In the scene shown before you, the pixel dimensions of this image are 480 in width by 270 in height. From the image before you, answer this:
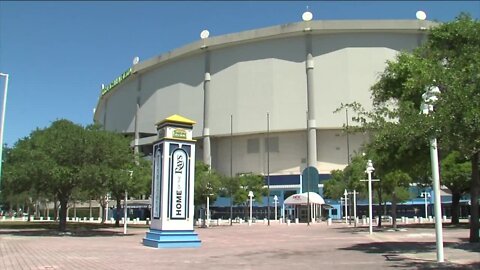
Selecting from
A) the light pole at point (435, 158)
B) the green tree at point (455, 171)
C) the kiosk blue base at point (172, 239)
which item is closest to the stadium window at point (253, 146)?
the green tree at point (455, 171)

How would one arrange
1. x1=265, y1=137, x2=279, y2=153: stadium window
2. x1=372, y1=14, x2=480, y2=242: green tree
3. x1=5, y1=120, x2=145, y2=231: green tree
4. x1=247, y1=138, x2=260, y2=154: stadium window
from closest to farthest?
x1=372, y1=14, x2=480, y2=242: green tree → x1=5, y1=120, x2=145, y2=231: green tree → x1=265, y1=137, x2=279, y2=153: stadium window → x1=247, y1=138, x2=260, y2=154: stadium window

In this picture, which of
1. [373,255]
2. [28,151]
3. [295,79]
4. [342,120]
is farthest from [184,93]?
[373,255]

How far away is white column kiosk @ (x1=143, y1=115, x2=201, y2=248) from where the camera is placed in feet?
83.0

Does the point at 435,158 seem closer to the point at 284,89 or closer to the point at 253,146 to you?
the point at 284,89

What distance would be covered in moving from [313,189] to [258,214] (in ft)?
35.8

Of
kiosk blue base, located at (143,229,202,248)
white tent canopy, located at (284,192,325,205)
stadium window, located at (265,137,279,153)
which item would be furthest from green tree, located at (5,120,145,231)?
stadium window, located at (265,137,279,153)

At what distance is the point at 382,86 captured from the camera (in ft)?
78.9

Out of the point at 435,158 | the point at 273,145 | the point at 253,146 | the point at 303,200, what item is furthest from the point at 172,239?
the point at 253,146

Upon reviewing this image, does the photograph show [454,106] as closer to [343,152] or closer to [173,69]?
[343,152]

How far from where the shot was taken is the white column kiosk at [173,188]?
25.3 m

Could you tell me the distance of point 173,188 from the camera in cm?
2602

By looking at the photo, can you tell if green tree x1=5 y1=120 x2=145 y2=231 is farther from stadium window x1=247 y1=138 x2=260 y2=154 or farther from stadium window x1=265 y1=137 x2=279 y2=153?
stadium window x1=247 y1=138 x2=260 y2=154

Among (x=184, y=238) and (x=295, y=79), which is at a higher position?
(x=295, y=79)

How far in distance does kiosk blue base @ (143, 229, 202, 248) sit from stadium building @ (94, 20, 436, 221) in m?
65.9
